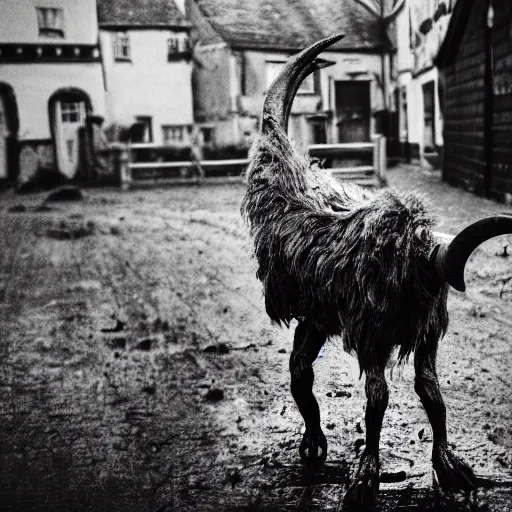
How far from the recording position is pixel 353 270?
211 cm

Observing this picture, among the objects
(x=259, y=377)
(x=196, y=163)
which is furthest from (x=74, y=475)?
(x=196, y=163)

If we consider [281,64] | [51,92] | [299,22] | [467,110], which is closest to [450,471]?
[281,64]

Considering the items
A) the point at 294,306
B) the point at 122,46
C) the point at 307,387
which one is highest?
the point at 122,46

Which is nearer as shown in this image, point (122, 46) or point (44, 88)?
point (122, 46)

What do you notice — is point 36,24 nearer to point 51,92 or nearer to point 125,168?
point 51,92

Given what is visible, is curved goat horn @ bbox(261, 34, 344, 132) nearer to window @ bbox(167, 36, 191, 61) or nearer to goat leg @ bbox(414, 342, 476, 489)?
goat leg @ bbox(414, 342, 476, 489)

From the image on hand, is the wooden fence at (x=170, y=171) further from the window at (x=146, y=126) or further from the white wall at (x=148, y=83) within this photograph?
the white wall at (x=148, y=83)

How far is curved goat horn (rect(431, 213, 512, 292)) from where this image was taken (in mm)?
1747

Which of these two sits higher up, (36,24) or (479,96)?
(36,24)

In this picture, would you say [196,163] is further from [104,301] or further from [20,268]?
[104,301]

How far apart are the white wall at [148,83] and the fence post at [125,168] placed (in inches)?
22.2

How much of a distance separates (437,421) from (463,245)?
0.72m

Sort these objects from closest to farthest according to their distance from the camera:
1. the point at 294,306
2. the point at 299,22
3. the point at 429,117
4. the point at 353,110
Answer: the point at 294,306 → the point at 299,22 → the point at 353,110 → the point at 429,117

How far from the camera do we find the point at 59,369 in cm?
377
